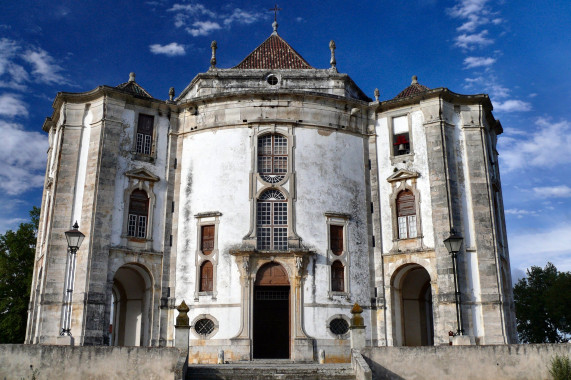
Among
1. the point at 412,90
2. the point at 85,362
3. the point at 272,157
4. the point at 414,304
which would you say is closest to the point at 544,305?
the point at 414,304

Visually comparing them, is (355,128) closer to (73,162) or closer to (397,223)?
(397,223)

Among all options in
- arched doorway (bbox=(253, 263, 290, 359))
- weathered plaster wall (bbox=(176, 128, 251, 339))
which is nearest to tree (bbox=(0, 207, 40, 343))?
weathered plaster wall (bbox=(176, 128, 251, 339))

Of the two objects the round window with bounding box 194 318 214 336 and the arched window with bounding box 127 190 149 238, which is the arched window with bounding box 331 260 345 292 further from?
the arched window with bounding box 127 190 149 238

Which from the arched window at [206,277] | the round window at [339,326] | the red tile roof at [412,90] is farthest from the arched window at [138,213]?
the red tile roof at [412,90]

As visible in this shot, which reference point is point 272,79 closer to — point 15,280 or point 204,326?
point 204,326

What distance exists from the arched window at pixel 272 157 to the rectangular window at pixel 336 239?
3.39 metres

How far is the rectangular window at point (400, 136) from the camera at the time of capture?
2795 cm

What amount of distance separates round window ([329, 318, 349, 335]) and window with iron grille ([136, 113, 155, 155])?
11.7m

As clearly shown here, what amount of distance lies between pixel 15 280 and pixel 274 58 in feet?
73.0

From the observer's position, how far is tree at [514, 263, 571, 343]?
46.1 m

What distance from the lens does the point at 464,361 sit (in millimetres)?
18219

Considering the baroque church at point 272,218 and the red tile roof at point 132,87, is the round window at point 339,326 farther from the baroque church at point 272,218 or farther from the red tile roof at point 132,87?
the red tile roof at point 132,87

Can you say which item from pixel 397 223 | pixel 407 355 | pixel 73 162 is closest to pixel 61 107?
pixel 73 162

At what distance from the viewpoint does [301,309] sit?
979 inches
